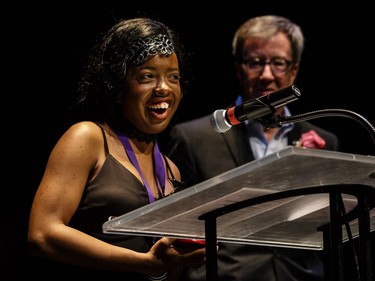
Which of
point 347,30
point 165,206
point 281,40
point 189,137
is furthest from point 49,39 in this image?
point 165,206

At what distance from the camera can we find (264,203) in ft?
6.45

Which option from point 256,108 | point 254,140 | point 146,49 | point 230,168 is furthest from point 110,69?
point 254,140

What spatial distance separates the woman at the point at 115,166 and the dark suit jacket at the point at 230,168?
0.76m

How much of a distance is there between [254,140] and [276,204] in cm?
189

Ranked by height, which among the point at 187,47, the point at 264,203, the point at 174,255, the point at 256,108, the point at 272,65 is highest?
the point at 187,47

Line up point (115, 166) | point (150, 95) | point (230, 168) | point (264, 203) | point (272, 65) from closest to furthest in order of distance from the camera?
point (264, 203) < point (115, 166) < point (150, 95) < point (230, 168) < point (272, 65)

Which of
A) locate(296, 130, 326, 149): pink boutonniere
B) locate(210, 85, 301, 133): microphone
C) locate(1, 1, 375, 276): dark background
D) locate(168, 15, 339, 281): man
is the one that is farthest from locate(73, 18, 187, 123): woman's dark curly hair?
locate(296, 130, 326, 149): pink boutonniere

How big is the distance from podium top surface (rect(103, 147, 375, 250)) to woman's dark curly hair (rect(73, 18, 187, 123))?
26.8 inches

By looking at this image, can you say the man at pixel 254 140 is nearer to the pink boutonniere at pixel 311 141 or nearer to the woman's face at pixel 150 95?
the pink boutonniere at pixel 311 141

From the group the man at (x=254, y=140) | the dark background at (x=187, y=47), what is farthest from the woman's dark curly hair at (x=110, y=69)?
the man at (x=254, y=140)

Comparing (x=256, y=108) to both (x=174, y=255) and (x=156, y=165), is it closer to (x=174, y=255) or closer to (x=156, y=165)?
(x=174, y=255)

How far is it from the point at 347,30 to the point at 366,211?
2692 mm

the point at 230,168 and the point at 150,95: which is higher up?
the point at 150,95

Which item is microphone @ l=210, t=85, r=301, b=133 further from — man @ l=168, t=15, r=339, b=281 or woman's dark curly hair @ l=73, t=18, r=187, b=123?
man @ l=168, t=15, r=339, b=281
